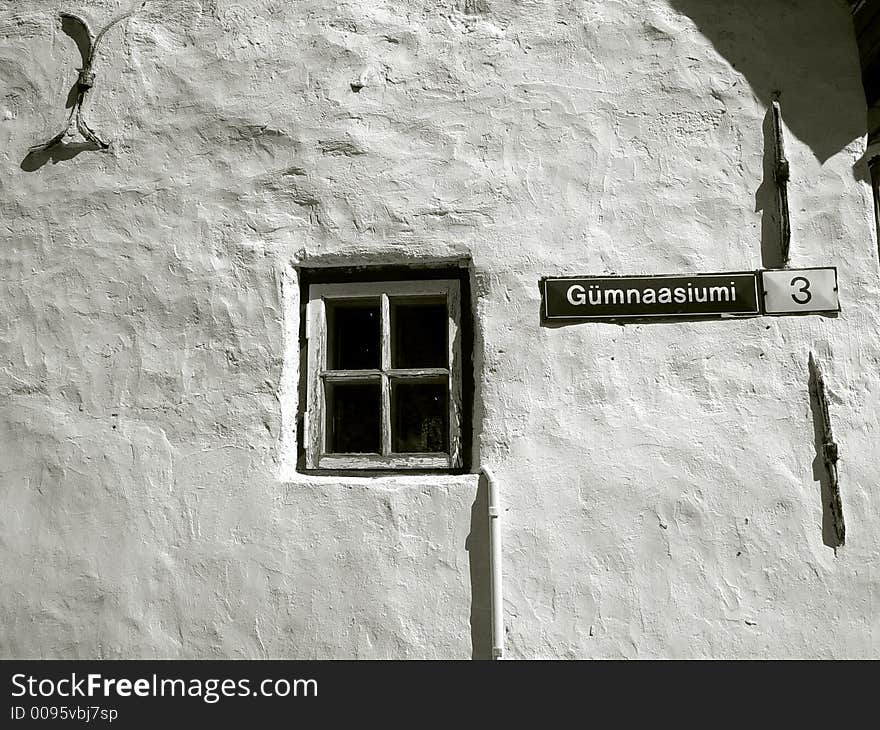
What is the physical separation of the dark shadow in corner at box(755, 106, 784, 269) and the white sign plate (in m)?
0.06

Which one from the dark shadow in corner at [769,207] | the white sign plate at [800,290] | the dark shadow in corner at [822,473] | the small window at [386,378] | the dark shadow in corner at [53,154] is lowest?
the dark shadow in corner at [822,473]

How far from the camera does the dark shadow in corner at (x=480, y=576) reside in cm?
298

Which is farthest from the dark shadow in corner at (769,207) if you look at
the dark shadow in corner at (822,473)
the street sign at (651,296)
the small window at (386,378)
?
the small window at (386,378)

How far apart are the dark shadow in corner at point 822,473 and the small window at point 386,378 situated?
1396 mm

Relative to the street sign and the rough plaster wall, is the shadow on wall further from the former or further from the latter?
the street sign

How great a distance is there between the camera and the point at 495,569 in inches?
117

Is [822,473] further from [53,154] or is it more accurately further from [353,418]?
[53,154]

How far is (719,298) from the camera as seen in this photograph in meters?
3.12

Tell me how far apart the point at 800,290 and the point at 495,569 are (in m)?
1.65

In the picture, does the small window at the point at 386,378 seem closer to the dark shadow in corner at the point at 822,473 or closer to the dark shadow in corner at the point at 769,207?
the dark shadow in corner at the point at 769,207

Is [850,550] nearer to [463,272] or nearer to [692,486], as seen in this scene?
[692,486]

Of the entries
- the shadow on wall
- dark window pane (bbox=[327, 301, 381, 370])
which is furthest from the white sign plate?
dark window pane (bbox=[327, 301, 381, 370])

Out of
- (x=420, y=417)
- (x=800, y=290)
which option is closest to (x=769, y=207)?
(x=800, y=290)

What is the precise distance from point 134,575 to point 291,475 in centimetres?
74
